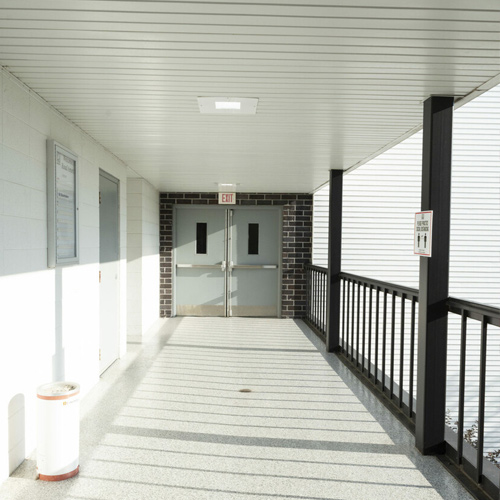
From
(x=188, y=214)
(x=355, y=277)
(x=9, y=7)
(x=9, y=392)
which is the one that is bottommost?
(x=9, y=392)

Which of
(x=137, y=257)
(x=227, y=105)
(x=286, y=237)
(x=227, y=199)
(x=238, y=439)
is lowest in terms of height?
(x=238, y=439)

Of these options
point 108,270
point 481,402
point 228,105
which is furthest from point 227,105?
point 108,270

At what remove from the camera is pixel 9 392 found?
108 inches

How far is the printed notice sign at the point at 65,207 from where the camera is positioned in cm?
346

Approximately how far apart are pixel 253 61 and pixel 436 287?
5.70 feet

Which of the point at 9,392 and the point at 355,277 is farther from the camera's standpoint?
the point at 355,277

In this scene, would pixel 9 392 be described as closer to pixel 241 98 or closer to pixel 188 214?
pixel 241 98

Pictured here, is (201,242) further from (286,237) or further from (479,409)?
(479,409)

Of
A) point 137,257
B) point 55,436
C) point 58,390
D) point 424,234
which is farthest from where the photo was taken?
point 137,257

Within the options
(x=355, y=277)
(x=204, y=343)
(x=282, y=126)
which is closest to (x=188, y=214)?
(x=204, y=343)

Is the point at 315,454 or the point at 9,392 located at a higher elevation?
the point at 9,392

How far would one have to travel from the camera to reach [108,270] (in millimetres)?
5227

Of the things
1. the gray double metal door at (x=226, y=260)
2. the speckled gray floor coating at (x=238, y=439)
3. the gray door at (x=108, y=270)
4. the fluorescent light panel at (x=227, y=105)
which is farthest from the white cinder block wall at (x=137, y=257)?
the fluorescent light panel at (x=227, y=105)

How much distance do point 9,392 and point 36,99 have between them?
1.82 m
